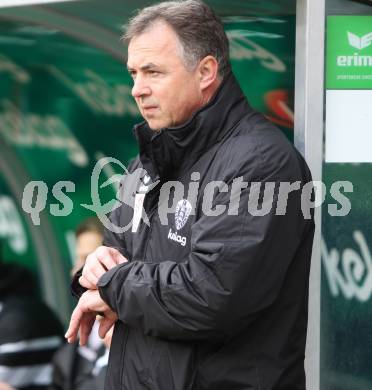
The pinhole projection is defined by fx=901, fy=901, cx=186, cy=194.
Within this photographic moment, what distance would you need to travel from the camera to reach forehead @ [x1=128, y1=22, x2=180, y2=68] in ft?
7.50

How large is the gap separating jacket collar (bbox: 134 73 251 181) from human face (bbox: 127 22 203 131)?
0.06m

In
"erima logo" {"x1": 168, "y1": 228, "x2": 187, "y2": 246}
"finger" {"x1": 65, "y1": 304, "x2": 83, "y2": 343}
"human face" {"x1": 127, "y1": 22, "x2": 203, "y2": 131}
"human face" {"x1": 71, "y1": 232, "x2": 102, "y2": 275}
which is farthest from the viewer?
"human face" {"x1": 71, "y1": 232, "x2": 102, "y2": 275}

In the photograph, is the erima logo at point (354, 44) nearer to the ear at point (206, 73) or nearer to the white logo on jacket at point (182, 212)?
the ear at point (206, 73)

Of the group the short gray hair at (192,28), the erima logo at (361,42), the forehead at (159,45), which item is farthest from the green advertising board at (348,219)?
the forehead at (159,45)

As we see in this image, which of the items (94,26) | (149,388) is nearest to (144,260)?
(149,388)

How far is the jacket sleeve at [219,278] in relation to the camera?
201 cm

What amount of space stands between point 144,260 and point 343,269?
2.81 feet

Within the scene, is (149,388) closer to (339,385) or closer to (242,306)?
(242,306)

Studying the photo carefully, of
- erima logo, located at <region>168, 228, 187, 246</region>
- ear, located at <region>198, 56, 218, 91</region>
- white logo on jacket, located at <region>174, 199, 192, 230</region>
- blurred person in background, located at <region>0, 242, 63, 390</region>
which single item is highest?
ear, located at <region>198, 56, 218, 91</region>

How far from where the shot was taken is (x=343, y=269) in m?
2.89

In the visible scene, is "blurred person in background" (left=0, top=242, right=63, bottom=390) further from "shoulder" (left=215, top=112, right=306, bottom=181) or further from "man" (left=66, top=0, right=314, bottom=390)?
"shoulder" (left=215, top=112, right=306, bottom=181)

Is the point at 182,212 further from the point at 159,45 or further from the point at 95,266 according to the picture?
the point at 159,45

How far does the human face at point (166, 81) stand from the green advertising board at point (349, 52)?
64 cm

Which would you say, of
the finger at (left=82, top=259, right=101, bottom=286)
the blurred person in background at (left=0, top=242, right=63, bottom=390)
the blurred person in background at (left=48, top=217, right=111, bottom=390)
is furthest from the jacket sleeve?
the blurred person in background at (left=0, top=242, right=63, bottom=390)
